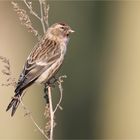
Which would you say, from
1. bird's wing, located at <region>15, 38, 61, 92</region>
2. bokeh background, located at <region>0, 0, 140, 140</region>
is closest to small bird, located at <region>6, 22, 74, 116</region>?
bird's wing, located at <region>15, 38, 61, 92</region>

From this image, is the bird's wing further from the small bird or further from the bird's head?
the bird's head

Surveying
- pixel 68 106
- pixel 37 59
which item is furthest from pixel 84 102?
pixel 37 59

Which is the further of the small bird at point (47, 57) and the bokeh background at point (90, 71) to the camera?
the bokeh background at point (90, 71)

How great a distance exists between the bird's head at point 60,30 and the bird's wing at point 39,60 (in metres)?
0.11

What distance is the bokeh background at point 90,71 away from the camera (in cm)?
1320

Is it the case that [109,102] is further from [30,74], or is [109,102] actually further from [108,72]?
[30,74]

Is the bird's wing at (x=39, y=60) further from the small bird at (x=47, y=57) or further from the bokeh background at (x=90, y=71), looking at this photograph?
the bokeh background at (x=90, y=71)

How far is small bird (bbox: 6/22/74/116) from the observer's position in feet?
31.8

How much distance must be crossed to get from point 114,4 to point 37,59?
19.1 feet

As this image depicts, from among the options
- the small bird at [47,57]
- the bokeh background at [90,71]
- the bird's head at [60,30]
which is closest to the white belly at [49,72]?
the small bird at [47,57]

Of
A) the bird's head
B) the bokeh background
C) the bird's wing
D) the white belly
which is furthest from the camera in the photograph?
the bokeh background

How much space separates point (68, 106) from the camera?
13492 mm

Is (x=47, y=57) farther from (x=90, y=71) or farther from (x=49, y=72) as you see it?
(x=90, y=71)

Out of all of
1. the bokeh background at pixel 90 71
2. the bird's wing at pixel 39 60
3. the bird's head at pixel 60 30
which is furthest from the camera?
the bokeh background at pixel 90 71
